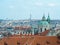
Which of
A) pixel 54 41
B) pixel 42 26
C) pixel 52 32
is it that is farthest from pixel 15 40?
pixel 42 26

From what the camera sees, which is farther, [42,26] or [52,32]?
[42,26]

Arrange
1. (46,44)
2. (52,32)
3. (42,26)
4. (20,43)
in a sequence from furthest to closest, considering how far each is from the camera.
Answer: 1. (42,26)
2. (52,32)
3. (20,43)
4. (46,44)

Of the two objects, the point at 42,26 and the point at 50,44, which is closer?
the point at 50,44

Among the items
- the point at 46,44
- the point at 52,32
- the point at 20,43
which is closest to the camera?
the point at 46,44

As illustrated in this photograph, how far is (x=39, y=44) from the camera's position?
118 feet

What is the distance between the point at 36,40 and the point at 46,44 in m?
1.88

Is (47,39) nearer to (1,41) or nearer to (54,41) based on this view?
(54,41)

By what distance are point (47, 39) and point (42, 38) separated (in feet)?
2.40

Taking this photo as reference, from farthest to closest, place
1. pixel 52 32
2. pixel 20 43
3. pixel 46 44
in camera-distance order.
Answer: pixel 52 32, pixel 20 43, pixel 46 44

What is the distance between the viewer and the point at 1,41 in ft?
123

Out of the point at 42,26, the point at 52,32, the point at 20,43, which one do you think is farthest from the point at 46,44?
the point at 42,26

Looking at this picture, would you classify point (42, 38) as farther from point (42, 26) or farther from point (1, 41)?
point (42, 26)

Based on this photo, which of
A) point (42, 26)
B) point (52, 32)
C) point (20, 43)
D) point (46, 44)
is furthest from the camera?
point (42, 26)

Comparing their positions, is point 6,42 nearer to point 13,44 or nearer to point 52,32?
point 13,44
